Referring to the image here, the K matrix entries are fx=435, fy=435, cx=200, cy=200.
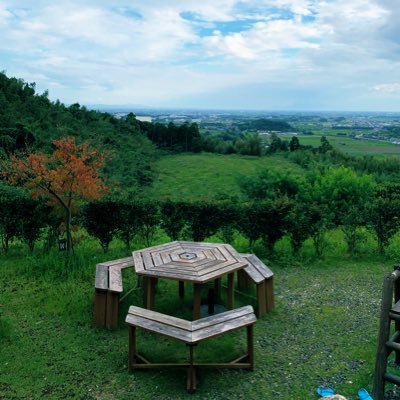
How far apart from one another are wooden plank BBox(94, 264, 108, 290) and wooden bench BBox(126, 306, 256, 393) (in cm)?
115

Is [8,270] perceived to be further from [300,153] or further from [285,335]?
[300,153]

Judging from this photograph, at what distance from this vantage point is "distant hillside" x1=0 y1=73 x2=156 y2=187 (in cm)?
2788

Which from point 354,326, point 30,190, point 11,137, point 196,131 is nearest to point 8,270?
point 30,190

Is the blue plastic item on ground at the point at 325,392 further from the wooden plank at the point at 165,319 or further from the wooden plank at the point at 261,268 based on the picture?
the wooden plank at the point at 261,268

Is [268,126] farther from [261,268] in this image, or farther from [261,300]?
[261,300]

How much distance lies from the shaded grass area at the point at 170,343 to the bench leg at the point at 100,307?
181mm

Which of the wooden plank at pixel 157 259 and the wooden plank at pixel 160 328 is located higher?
the wooden plank at pixel 157 259

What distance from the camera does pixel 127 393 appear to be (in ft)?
15.1

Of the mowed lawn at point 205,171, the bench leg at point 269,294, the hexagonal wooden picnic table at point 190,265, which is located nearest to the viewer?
the hexagonal wooden picnic table at point 190,265

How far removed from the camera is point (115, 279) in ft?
21.4

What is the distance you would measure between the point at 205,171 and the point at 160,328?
46370 mm

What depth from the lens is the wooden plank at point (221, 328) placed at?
4.67m

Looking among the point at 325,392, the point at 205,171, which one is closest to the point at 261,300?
the point at 325,392

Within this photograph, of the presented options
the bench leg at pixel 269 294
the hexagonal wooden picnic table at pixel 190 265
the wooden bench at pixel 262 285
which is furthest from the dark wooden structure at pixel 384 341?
the bench leg at pixel 269 294
